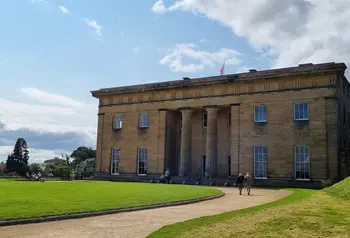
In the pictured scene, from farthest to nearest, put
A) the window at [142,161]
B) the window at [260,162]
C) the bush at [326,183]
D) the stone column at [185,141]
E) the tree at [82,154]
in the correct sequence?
the tree at [82,154]
the window at [142,161]
the stone column at [185,141]
the window at [260,162]
the bush at [326,183]

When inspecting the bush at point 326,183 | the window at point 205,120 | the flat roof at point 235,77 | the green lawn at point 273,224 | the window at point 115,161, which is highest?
the flat roof at point 235,77

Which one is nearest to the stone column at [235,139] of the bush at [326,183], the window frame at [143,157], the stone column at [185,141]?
the stone column at [185,141]

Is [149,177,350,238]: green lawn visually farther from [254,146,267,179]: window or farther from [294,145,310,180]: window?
[254,146,267,179]: window

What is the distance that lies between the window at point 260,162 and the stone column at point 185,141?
8.16 m

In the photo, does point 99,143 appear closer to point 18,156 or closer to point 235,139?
point 235,139

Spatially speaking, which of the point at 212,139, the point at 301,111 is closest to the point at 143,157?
the point at 212,139

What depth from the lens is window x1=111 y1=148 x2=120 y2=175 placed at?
47.2m

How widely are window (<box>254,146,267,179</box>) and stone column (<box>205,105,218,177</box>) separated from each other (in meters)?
4.80

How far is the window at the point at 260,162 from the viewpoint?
37.3 m

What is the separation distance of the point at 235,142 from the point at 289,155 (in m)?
5.72

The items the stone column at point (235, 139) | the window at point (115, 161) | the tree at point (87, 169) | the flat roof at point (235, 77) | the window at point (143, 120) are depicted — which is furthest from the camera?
the tree at point (87, 169)

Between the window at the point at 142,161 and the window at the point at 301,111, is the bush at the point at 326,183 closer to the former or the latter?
the window at the point at 301,111

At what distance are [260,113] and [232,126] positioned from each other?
3.24 m

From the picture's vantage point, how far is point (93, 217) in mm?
14305
